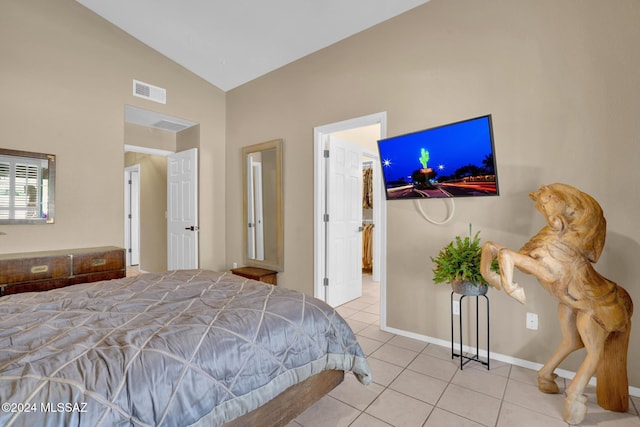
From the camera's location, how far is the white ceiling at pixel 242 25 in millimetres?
2965

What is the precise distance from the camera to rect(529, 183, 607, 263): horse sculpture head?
1737 mm

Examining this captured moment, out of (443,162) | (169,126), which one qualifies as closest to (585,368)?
(443,162)

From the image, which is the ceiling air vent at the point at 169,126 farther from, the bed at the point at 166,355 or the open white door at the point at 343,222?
the bed at the point at 166,355

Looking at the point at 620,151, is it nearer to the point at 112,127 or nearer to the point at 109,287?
the point at 109,287

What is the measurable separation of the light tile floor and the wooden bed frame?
187mm

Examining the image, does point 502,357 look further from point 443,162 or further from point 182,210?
point 182,210

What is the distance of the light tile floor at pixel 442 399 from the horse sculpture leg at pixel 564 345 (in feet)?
0.21

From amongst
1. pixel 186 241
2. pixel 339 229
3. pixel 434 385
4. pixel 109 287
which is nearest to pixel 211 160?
pixel 186 241

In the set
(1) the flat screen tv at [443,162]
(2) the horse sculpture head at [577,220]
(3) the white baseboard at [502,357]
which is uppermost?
(1) the flat screen tv at [443,162]

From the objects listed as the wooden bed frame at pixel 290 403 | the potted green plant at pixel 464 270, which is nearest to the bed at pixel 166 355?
the wooden bed frame at pixel 290 403

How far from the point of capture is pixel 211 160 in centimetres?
459

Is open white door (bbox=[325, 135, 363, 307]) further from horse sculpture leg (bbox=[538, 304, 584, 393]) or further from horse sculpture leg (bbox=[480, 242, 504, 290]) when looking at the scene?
horse sculpture leg (bbox=[538, 304, 584, 393])

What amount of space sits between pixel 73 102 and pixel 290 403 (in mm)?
3784

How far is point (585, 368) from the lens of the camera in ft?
5.77
